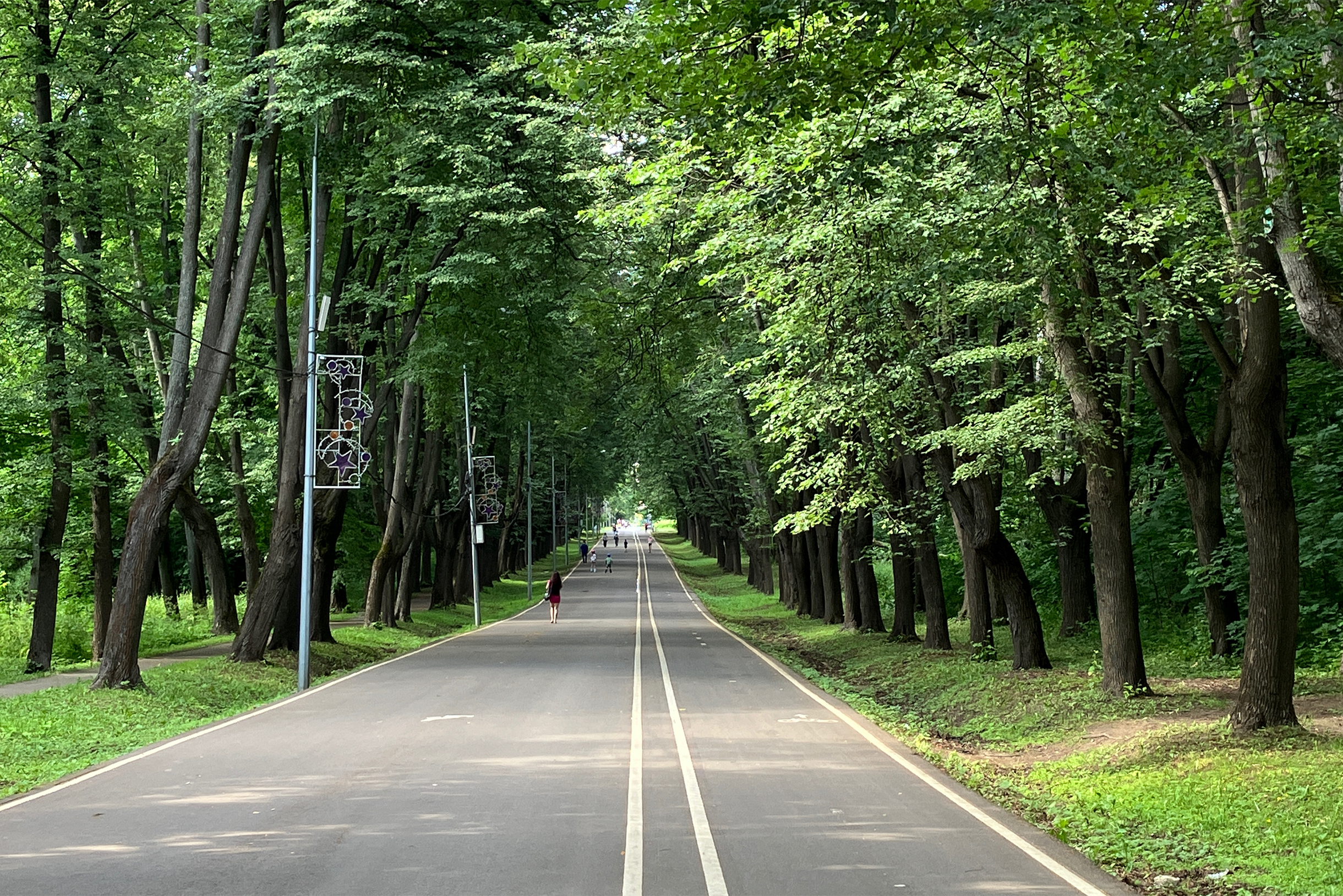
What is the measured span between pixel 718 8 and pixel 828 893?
5.87 metres

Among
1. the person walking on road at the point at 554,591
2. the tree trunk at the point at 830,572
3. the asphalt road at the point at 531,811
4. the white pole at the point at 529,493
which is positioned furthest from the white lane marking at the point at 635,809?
the white pole at the point at 529,493

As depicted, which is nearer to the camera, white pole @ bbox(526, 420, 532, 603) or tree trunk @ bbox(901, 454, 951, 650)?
tree trunk @ bbox(901, 454, 951, 650)

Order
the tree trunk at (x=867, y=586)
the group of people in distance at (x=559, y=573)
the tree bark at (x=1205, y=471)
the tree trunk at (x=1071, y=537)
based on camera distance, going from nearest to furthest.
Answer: the tree bark at (x=1205, y=471) < the tree trunk at (x=1071, y=537) < the tree trunk at (x=867, y=586) < the group of people in distance at (x=559, y=573)

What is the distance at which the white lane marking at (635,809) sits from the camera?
24.8 feet

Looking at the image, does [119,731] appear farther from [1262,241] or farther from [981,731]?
[1262,241]

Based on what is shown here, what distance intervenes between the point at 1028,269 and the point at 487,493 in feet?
109

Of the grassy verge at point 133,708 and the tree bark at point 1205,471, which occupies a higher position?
the tree bark at point 1205,471

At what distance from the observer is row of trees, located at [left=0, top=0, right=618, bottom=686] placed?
21438 millimetres

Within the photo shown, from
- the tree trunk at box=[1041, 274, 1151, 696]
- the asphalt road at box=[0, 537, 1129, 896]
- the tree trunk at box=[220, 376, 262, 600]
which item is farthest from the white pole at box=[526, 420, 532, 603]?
the tree trunk at box=[1041, 274, 1151, 696]

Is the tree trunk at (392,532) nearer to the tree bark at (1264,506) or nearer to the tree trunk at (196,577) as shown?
the tree trunk at (196,577)

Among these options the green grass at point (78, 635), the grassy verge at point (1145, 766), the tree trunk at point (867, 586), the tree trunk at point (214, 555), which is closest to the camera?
the grassy verge at point (1145, 766)

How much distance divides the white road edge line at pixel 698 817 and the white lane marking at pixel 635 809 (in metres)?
0.40

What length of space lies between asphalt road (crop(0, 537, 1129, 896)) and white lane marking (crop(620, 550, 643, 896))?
0.04 meters

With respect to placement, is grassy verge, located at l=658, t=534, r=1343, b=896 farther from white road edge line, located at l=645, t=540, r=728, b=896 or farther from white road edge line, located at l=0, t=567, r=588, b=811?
white road edge line, located at l=0, t=567, r=588, b=811
